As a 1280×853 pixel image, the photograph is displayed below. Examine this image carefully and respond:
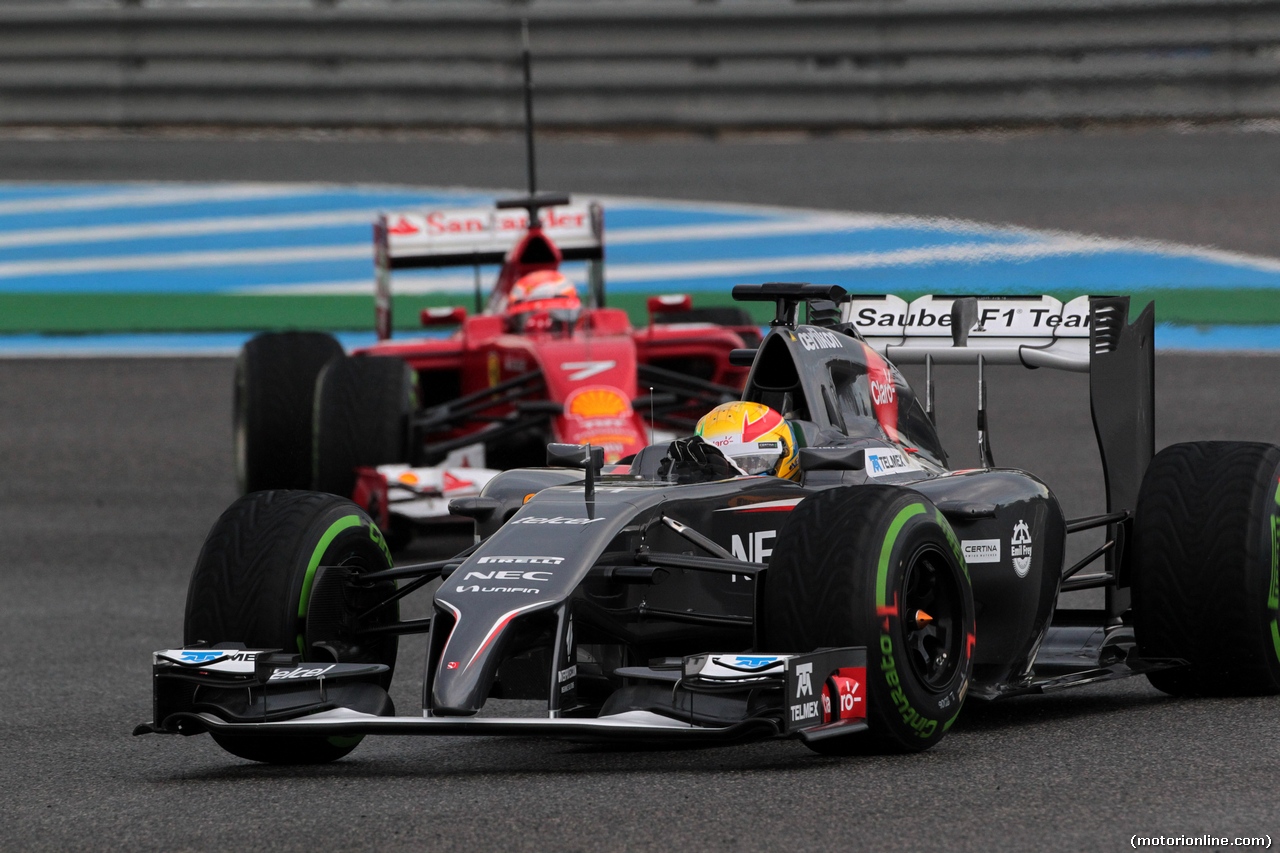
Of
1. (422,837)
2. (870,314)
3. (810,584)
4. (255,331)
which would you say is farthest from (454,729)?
(255,331)

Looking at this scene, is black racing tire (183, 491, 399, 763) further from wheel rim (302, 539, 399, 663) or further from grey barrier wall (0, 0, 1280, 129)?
grey barrier wall (0, 0, 1280, 129)

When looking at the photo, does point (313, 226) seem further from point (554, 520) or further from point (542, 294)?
point (554, 520)

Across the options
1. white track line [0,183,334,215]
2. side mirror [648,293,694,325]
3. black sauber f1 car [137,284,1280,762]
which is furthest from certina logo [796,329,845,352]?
white track line [0,183,334,215]

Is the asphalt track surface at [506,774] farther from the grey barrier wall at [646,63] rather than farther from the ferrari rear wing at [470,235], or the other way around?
the grey barrier wall at [646,63]

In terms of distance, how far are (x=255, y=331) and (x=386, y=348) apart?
530 cm

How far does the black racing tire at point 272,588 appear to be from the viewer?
6.54 m

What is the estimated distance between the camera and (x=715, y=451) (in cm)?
725

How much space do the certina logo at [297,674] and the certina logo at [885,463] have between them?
2.14 meters

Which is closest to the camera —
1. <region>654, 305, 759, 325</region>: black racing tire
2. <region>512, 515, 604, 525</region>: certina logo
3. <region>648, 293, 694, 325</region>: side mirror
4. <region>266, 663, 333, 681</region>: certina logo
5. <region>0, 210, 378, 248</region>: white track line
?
<region>266, 663, 333, 681</region>: certina logo

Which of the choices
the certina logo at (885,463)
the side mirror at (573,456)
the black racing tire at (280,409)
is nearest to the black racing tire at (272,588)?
the side mirror at (573,456)

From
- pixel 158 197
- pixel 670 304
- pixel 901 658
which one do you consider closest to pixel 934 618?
pixel 901 658

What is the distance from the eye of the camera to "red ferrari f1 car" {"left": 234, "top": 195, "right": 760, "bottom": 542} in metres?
12.3

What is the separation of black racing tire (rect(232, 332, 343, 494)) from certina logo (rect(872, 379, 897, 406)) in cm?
606

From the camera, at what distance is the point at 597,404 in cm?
1254
